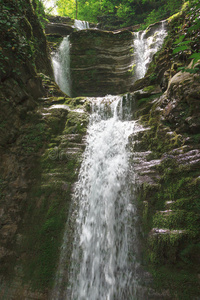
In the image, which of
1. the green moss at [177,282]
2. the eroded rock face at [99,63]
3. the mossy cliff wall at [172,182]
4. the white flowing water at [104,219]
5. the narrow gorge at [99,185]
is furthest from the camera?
the eroded rock face at [99,63]

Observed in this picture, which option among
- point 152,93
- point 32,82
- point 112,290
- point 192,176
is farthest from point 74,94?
point 112,290

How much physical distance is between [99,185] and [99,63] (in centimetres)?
953

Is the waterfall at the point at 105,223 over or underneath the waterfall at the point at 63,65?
underneath

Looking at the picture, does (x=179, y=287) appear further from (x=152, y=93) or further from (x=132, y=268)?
(x=152, y=93)

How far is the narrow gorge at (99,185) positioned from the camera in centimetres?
357

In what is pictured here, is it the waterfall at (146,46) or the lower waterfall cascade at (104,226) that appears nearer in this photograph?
the lower waterfall cascade at (104,226)

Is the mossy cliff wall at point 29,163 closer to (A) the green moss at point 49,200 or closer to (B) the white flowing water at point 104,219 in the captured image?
(A) the green moss at point 49,200

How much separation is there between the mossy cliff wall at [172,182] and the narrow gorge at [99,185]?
0.06 feet

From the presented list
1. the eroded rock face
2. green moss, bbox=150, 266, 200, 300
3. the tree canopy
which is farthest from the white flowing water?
the tree canopy

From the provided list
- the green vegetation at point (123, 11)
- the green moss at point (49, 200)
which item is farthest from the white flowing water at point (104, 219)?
the green vegetation at point (123, 11)

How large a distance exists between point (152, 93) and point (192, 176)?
360 cm

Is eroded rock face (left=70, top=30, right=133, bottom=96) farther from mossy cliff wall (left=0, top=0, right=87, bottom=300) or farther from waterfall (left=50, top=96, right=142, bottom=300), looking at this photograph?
waterfall (left=50, top=96, right=142, bottom=300)

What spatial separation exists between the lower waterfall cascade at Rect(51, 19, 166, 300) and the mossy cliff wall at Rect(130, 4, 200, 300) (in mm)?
352

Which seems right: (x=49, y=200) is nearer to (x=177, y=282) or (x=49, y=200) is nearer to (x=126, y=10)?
(x=177, y=282)
